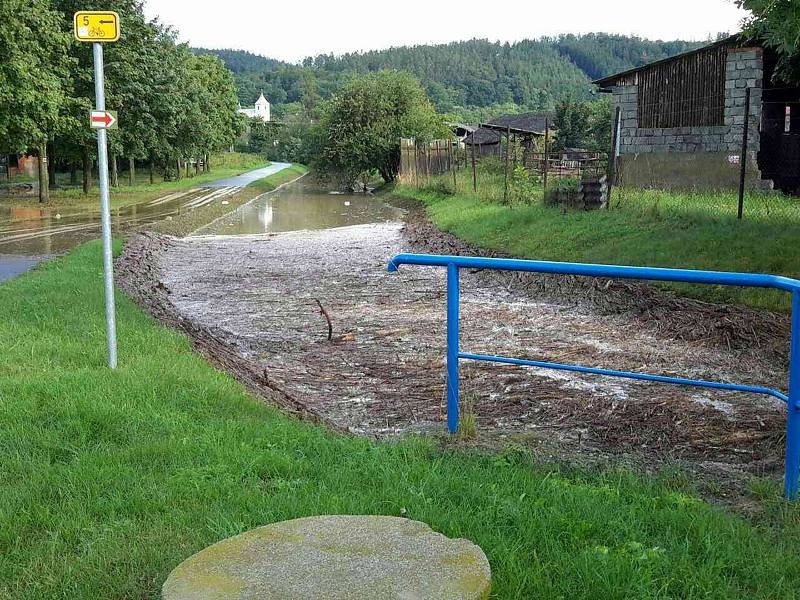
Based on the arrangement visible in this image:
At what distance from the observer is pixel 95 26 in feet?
21.2

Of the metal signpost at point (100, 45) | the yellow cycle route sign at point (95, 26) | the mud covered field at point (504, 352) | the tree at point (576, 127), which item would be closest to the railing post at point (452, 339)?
the mud covered field at point (504, 352)

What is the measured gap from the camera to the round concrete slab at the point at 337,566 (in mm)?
2938

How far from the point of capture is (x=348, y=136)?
156ft

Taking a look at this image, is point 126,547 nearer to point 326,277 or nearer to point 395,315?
point 395,315

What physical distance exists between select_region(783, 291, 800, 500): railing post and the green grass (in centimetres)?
15

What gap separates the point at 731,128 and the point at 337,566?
23218 millimetres

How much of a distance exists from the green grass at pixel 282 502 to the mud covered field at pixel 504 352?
3.64 feet

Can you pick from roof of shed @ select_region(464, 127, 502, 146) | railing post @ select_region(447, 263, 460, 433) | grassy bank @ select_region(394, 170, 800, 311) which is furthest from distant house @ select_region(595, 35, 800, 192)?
roof of shed @ select_region(464, 127, 502, 146)

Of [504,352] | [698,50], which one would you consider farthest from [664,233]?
[698,50]

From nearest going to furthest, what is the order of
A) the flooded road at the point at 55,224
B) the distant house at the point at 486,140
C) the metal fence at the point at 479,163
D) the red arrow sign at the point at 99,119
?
the red arrow sign at the point at 99,119 < the flooded road at the point at 55,224 < the metal fence at the point at 479,163 < the distant house at the point at 486,140

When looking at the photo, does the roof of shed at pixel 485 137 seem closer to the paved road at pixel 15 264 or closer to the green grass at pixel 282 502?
the paved road at pixel 15 264

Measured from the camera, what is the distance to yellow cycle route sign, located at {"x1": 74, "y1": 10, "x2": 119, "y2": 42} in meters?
6.43

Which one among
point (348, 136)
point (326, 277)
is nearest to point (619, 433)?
point (326, 277)

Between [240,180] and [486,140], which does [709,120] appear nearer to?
[486,140]
